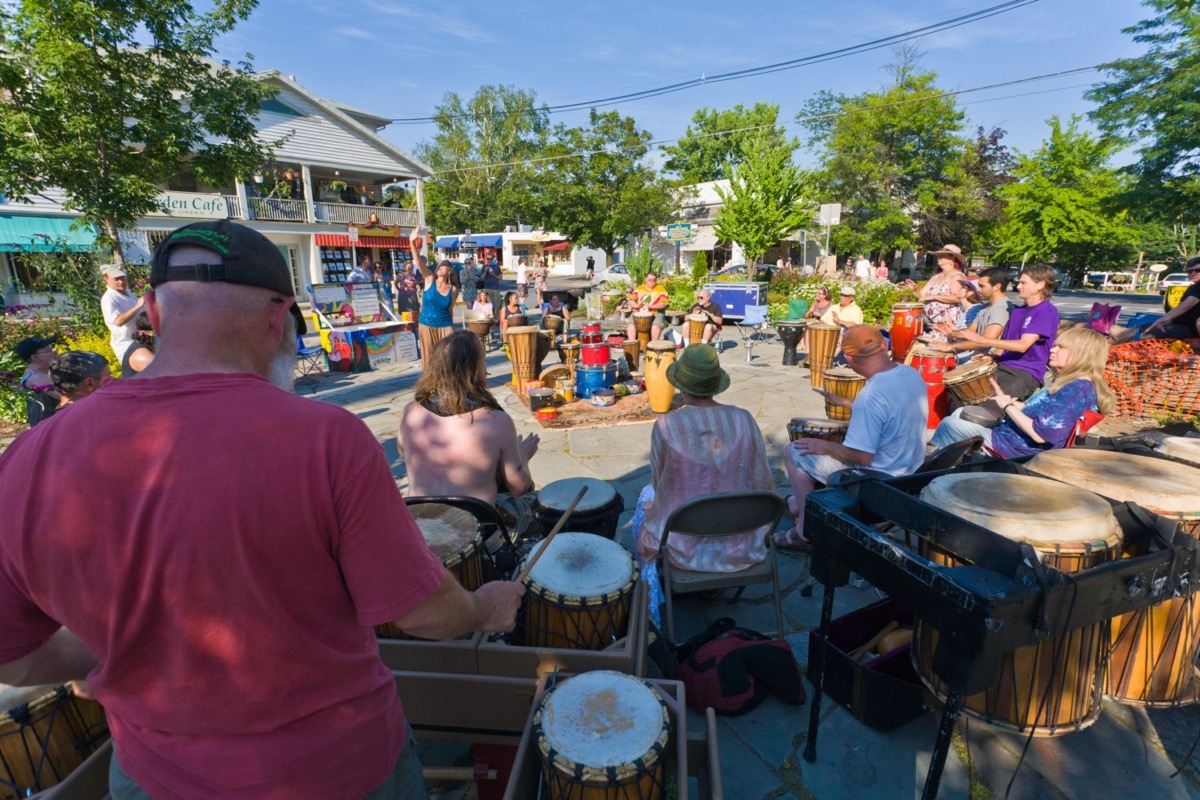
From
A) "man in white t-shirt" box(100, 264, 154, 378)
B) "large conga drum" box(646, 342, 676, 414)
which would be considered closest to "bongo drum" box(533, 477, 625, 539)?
"large conga drum" box(646, 342, 676, 414)

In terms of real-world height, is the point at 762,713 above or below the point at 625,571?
below

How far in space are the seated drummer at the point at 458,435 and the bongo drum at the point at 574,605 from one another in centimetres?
89

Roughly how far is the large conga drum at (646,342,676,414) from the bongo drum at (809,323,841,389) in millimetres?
2452

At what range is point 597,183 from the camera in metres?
31.0

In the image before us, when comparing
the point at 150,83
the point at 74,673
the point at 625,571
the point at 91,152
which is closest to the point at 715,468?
the point at 625,571

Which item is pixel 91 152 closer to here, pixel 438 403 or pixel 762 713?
pixel 438 403

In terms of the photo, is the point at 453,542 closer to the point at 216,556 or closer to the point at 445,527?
the point at 445,527

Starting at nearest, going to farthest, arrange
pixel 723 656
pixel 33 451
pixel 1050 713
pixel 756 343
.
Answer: pixel 33 451 → pixel 1050 713 → pixel 723 656 → pixel 756 343

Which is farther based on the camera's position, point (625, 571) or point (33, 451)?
point (625, 571)

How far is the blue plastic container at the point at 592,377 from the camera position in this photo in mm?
8055

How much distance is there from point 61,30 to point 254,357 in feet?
32.7

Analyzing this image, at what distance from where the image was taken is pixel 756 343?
13.1 metres

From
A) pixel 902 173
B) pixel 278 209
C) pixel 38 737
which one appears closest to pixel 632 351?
pixel 38 737

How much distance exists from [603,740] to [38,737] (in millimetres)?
1709
